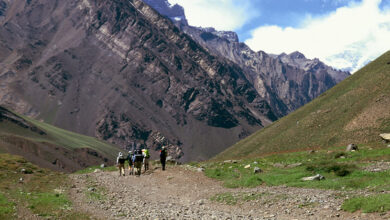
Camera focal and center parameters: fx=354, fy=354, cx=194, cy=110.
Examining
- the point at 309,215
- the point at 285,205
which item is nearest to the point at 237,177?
the point at 285,205

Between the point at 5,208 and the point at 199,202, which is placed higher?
the point at 5,208

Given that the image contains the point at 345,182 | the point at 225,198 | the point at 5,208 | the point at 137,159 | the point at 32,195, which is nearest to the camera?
the point at 5,208

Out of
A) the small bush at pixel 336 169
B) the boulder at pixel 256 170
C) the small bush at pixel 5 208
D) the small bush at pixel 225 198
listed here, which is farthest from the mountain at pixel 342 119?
the small bush at pixel 5 208

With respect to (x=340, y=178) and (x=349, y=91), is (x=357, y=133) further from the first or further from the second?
(x=340, y=178)

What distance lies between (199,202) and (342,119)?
70.1 meters

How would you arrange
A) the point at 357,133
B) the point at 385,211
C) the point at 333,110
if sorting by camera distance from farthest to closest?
the point at 333,110 → the point at 357,133 → the point at 385,211

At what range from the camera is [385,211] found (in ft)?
59.4

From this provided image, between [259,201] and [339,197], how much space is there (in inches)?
206

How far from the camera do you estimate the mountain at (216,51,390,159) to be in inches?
2995

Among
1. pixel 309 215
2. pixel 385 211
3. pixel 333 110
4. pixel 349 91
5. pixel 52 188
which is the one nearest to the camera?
pixel 385 211

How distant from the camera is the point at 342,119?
8638 cm

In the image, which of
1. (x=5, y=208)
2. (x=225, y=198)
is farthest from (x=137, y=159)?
(x=5, y=208)

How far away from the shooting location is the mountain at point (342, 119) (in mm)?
76062

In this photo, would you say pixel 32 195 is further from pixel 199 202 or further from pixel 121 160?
pixel 121 160
